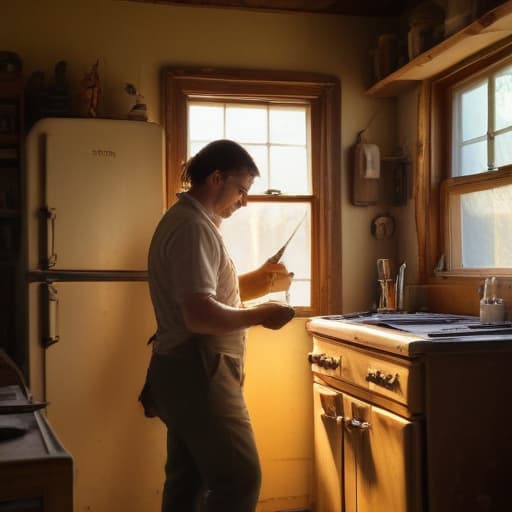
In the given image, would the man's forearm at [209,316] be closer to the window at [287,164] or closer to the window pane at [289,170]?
the window at [287,164]

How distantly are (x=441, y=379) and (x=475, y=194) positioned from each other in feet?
3.91

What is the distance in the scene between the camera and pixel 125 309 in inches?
126

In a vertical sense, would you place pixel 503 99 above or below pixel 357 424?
above

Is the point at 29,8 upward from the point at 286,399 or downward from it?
upward

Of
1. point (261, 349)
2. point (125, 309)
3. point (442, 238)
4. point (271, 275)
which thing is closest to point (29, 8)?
point (125, 309)

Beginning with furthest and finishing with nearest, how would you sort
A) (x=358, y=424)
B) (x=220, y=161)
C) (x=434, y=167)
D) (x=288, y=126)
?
(x=288, y=126)
(x=434, y=167)
(x=358, y=424)
(x=220, y=161)

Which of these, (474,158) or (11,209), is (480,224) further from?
(11,209)

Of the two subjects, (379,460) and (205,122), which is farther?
(205,122)

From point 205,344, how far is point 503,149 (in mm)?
1622

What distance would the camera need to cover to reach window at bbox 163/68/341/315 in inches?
146

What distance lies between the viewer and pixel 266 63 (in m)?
3.75

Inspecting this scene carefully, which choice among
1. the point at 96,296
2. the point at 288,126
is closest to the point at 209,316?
the point at 96,296

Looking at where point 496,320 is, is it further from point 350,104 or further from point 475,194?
point 350,104

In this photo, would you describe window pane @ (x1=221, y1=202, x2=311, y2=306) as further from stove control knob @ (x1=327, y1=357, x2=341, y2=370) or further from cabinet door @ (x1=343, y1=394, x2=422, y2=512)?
cabinet door @ (x1=343, y1=394, x2=422, y2=512)
